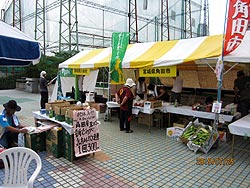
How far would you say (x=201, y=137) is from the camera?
482cm

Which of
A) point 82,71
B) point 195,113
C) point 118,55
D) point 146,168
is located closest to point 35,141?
point 146,168

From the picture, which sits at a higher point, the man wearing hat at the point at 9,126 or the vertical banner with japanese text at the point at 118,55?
the vertical banner with japanese text at the point at 118,55

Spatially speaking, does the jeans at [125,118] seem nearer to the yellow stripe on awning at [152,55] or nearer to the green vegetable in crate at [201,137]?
the yellow stripe on awning at [152,55]

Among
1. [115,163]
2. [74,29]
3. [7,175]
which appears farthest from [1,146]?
[74,29]

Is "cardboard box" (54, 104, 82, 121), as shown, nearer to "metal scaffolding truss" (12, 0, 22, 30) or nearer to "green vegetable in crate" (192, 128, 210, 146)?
"green vegetable in crate" (192, 128, 210, 146)

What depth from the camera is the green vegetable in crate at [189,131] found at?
511cm

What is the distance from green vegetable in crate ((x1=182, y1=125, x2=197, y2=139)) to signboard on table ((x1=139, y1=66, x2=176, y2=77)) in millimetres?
1472

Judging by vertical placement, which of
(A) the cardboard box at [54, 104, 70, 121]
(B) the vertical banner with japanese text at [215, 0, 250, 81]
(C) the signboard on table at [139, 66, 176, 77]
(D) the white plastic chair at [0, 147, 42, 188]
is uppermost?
(B) the vertical banner with japanese text at [215, 0, 250, 81]

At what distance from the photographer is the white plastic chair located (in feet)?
8.00

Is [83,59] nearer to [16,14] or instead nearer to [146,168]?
[146,168]

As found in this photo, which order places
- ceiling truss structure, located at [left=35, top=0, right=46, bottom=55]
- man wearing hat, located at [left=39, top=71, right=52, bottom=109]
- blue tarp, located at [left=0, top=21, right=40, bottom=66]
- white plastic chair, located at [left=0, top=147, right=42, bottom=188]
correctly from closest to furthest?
blue tarp, located at [left=0, top=21, right=40, bottom=66] < white plastic chair, located at [left=0, top=147, right=42, bottom=188] < man wearing hat, located at [left=39, top=71, right=52, bottom=109] < ceiling truss structure, located at [left=35, top=0, right=46, bottom=55]

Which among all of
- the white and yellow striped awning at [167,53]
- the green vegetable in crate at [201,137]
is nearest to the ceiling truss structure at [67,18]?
the white and yellow striped awning at [167,53]

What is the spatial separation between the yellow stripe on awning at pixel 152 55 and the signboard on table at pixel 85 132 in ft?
7.97

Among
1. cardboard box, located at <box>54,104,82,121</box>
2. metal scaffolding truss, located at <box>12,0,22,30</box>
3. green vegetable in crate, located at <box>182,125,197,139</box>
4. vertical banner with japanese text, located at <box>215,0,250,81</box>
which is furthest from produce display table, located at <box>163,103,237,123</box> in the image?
metal scaffolding truss, located at <box>12,0,22,30</box>
